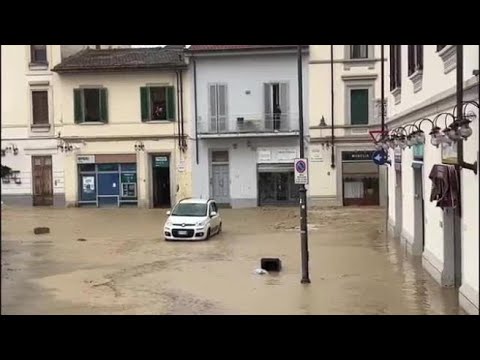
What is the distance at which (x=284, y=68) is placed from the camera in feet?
108

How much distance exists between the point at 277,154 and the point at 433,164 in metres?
20.3

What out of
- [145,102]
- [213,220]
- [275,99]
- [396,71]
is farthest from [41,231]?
[275,99]

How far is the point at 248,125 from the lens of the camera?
33.0 m

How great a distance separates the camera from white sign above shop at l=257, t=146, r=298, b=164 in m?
33.4

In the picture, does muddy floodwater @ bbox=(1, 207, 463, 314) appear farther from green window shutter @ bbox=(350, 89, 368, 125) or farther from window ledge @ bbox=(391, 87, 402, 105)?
green window shutter @ bbox=(350, 89, 368, 125)

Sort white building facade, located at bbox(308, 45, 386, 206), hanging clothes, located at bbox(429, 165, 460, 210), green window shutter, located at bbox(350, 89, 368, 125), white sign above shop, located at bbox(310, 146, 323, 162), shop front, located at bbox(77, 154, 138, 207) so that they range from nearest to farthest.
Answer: hanging clothes, located at bbox(429, 165, 460, 210)
white building facade, located at bbox(308, 45, 386, 206)
green window shutter, located at bbox(350, 89, 368, 125)
white sign above shop, located at bbox(310, 146, 323, 162)
shop front, located at bbox(77, 154, 138, 207)

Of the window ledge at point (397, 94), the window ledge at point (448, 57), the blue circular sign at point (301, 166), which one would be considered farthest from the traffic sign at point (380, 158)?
the window ledge at point (448, 57)

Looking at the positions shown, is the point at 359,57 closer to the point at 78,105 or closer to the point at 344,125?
the point at 344,125

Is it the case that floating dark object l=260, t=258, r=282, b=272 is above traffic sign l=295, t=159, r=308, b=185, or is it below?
below

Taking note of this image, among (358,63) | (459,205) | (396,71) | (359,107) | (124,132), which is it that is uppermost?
(358,63)

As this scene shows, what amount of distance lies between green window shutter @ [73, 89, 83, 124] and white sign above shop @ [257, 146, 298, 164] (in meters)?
9.43

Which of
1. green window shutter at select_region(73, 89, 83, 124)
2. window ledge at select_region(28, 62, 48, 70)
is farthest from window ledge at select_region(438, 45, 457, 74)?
window ledge at select_region(28, 62, 48, 70)

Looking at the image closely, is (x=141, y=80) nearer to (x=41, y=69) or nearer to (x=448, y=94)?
(x=41, y=69)

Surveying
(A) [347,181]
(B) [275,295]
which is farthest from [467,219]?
(A) [347,181]
